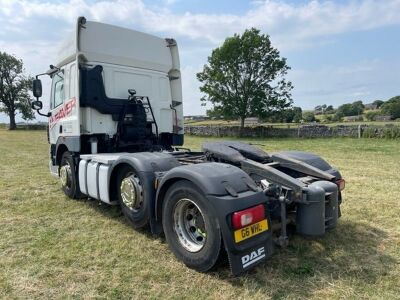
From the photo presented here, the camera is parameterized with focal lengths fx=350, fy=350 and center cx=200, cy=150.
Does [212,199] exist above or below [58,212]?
above

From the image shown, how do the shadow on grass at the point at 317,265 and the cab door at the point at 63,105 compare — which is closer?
the shadow on grass at the point at 317,265

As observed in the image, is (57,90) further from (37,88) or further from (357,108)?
(357,108)

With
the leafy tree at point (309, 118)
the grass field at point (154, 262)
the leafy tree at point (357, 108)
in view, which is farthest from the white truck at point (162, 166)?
the leafy tree at point (357, 108)

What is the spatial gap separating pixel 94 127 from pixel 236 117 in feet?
89.2

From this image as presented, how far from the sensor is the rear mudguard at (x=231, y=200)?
123 inches

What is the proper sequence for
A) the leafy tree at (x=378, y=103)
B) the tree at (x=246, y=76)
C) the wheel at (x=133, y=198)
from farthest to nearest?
the leafy tree at (x=378, y=103) → the tree at (x=246, y=76) → the wheel at (x=133, y=198)

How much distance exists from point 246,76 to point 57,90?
27411 mm

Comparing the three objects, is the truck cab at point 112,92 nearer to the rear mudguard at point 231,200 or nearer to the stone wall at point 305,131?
the rear mudguard at point 231,200

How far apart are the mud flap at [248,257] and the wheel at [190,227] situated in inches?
8.1

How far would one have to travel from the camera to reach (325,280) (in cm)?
335

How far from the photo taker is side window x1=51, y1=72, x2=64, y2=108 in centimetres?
682

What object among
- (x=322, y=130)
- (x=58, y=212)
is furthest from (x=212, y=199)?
(x=322, y=130)

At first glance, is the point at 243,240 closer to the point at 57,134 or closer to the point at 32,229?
the point at 32,229

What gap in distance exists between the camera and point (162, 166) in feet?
14.4
